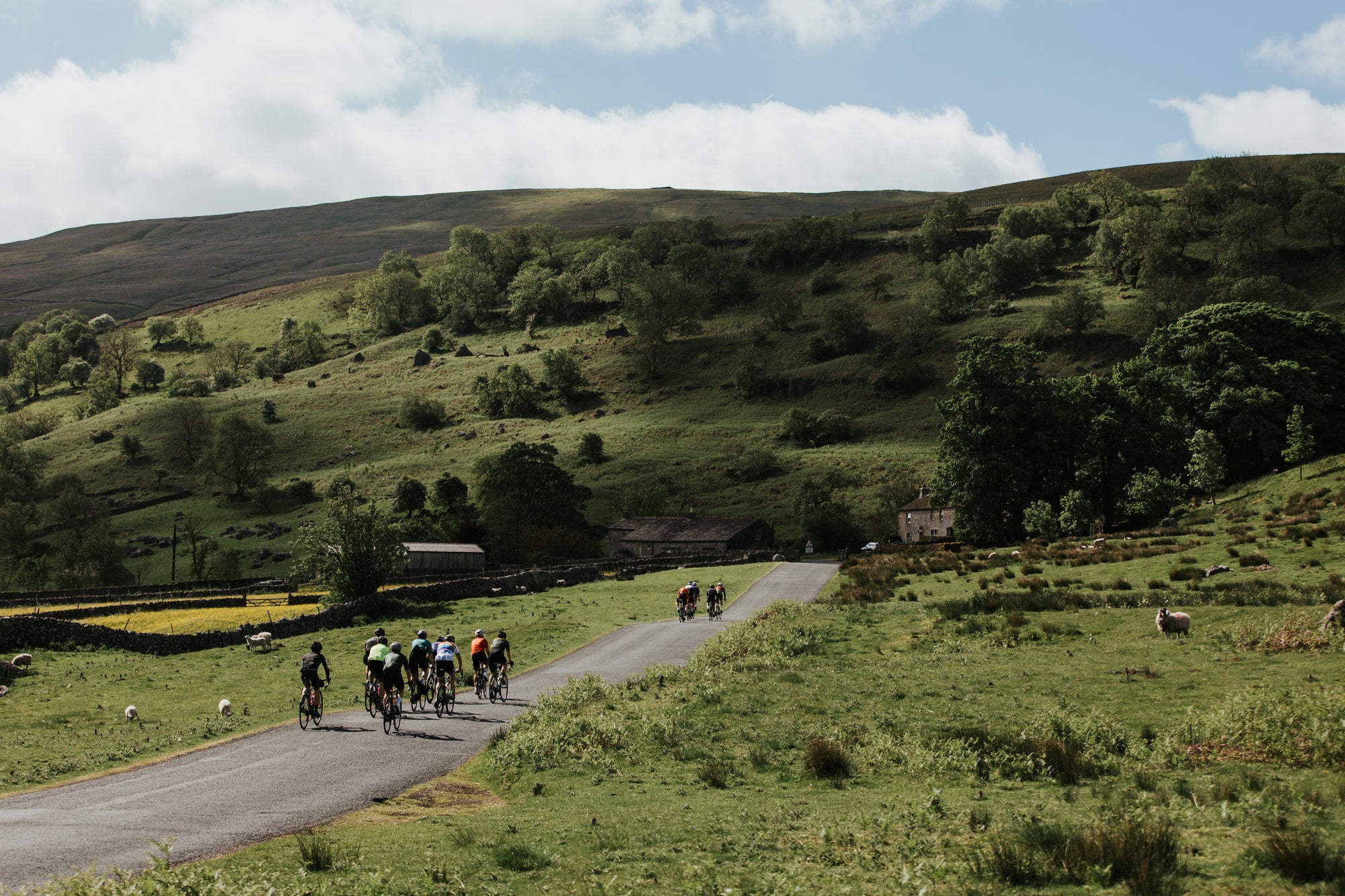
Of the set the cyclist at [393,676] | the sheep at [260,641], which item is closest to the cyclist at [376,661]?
the cyclist at [393,676]

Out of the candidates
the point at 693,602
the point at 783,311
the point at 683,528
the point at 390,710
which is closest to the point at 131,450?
the point at 683,528

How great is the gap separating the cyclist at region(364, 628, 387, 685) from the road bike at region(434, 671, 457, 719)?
1706mm

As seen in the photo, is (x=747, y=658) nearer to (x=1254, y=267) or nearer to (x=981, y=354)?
(x=981, y=354)

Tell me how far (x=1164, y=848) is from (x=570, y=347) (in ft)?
568

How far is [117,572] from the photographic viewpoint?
10119 centimetres

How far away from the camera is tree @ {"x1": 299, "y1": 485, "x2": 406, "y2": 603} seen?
181 ft

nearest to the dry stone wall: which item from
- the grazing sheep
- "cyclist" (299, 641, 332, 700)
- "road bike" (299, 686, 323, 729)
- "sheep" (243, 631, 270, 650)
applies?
"sheep" (243, 631, 270, 650)

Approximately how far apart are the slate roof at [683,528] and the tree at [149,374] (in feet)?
401

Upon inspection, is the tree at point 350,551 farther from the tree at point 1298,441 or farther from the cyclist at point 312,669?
the tree at point 1298,441

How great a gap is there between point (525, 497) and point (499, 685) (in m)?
78.0

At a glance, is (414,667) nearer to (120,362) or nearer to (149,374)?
(149,374)

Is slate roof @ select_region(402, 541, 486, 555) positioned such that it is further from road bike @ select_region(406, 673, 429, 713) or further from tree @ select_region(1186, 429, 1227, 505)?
road bike @ select_region(406, 673, 429, 713)

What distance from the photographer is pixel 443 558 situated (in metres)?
89.0

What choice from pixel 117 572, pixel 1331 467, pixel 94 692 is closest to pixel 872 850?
pixel 94 692
